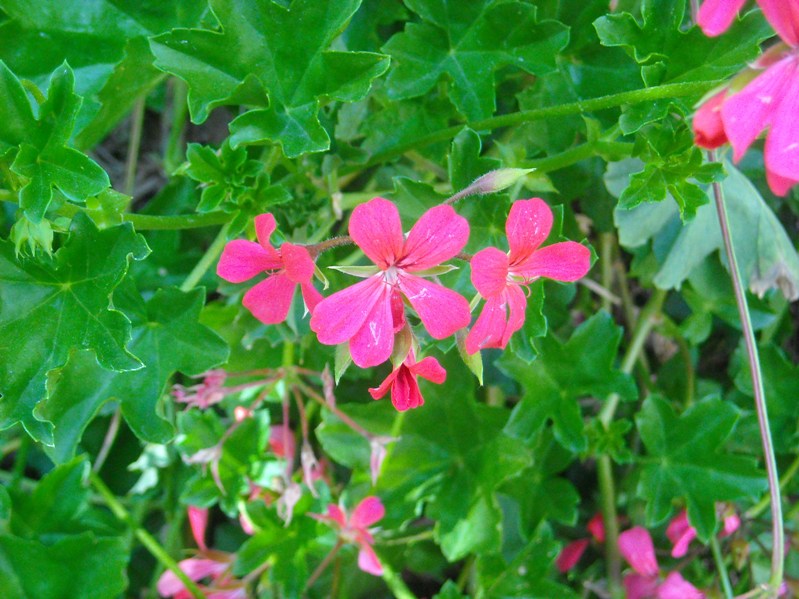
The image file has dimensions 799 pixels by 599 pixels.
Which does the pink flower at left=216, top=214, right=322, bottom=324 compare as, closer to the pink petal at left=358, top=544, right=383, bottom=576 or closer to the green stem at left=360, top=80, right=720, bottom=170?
the green stem at left=360, top=80, right=720, bottom=170

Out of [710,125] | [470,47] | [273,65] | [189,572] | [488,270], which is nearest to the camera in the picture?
[710,125]

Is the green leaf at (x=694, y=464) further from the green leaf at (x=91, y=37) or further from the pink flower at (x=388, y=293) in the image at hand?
the green leaf at (x=91, y=37)

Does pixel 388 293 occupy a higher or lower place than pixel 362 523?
higher

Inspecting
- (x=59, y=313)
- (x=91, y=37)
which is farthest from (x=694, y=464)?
(x=91, y=37)

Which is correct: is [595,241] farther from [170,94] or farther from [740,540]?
[170,94]

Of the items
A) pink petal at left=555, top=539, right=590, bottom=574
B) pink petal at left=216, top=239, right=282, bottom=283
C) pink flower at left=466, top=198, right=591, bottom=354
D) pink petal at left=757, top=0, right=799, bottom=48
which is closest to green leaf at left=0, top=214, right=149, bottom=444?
A: pink petal at left=216, top=239, right=282, bottom=283

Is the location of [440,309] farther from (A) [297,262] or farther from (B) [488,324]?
(A) [297,262]

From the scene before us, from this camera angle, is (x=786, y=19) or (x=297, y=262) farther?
(x=297, y=262)
